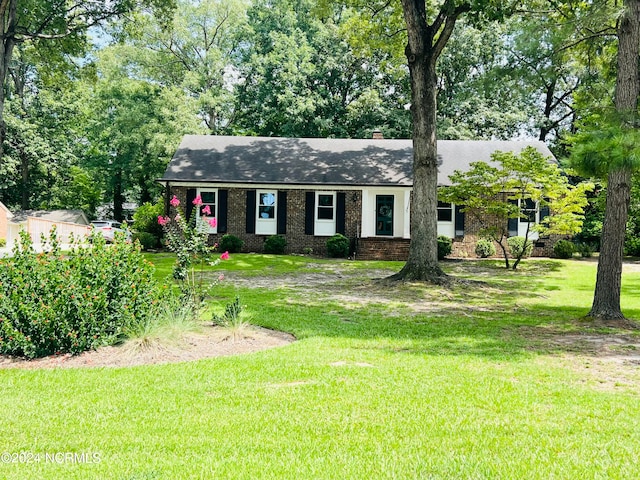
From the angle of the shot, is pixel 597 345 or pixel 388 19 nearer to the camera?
pixel 597 345

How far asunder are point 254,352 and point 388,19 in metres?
14.5

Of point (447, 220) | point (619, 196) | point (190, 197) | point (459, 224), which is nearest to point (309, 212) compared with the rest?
point (190, 197)

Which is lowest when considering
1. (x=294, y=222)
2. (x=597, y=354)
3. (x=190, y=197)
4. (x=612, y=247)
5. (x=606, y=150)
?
(x=597, y=354)

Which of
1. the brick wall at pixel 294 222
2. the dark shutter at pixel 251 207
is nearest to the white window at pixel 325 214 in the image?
the brick wall at pixel 294 222

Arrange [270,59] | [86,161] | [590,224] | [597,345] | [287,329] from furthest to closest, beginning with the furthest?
1. [86,161]
2. [270,59]
3. [590,224]
4. [287,329]
5. [597,345]

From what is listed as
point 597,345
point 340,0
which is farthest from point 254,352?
point 340,0

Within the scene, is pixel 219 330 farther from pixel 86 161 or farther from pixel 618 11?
pixel 86 161

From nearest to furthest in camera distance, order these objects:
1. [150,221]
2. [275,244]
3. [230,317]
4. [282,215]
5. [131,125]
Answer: [230,317] < [275,244] < [282,215] < [150,221] < [131,125]

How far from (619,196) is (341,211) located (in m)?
15.6

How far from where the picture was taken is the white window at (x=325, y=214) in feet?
80.0


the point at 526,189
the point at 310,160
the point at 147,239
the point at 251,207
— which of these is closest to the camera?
the point at 526,189

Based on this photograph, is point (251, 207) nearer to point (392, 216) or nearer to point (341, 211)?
point (341, 211)

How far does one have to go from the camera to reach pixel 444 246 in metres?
22.8

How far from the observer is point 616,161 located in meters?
6.78
